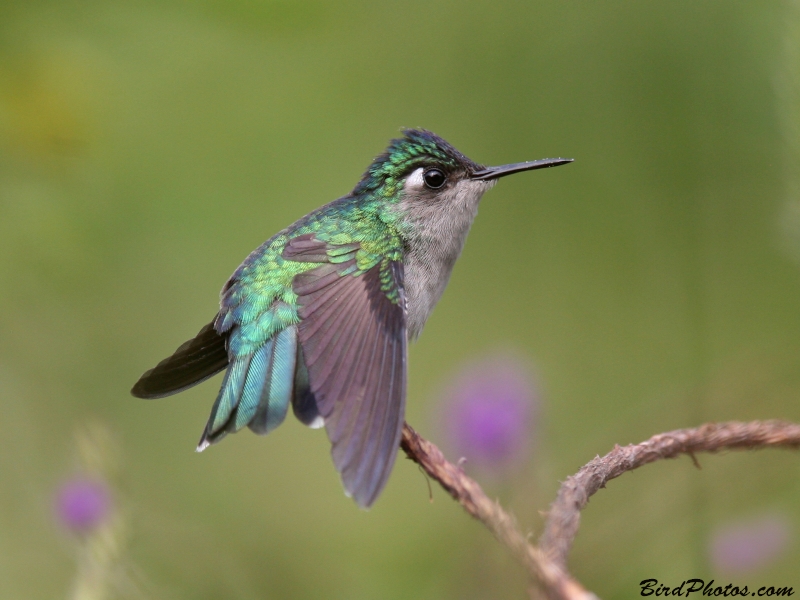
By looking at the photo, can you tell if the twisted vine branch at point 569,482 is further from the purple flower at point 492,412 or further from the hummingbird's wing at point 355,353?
the purple flower at point 492,412

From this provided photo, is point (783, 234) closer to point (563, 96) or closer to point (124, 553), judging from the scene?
point (124, 553)

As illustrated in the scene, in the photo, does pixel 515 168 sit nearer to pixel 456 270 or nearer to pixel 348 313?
pixel 348 313

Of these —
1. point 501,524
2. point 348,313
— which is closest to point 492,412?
point 348,313

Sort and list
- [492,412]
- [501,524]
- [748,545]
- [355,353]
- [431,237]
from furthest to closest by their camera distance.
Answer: [431,237] < [492,412] < [355,353] < [748,545] < [501,524]

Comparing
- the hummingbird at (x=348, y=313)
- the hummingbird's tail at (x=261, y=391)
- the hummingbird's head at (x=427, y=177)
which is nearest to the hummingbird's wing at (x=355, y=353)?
the hummingbird at (x=348, y=313)

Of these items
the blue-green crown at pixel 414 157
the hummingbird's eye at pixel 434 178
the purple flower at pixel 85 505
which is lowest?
the purple flower at pixel 85 505

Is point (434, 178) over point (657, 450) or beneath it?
over

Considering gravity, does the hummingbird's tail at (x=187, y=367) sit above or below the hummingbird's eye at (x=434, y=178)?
below
